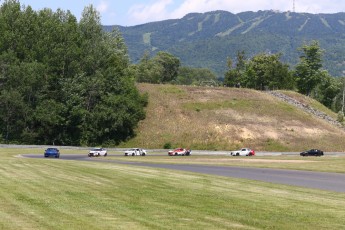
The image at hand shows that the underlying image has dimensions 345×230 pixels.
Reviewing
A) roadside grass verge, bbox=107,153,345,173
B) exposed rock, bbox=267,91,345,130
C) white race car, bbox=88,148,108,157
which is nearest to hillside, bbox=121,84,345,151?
exposed rock, bbox=267,91,345,130

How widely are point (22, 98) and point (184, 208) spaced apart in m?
78.2

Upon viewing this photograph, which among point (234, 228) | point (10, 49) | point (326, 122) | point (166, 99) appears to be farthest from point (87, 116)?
point (234, 228)

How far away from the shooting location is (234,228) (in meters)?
14.4

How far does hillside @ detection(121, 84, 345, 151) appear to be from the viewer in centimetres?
9806

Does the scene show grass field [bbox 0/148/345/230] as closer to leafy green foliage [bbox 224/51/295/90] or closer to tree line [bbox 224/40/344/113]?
tree line [bbox 224/40/344/113]

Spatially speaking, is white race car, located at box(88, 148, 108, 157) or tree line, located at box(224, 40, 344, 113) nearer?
white race car, located at box(88, 148, 108, 157)

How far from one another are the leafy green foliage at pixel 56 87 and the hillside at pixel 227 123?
24.9 feet

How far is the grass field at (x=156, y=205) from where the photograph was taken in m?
14.6

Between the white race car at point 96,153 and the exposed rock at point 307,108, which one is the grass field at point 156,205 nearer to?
the white race car at point 96,153

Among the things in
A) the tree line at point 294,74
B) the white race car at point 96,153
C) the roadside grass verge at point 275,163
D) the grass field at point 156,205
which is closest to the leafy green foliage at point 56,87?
the white race car at point 96,153

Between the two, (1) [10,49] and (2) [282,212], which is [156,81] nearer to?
(1) [10,49]

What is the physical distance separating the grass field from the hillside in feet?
234

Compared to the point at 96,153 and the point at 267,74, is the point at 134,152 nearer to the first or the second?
the point at 96,153

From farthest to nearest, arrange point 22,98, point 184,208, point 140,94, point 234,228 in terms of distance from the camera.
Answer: point 140,94, point 22,98, point 184,208, point 234,228
